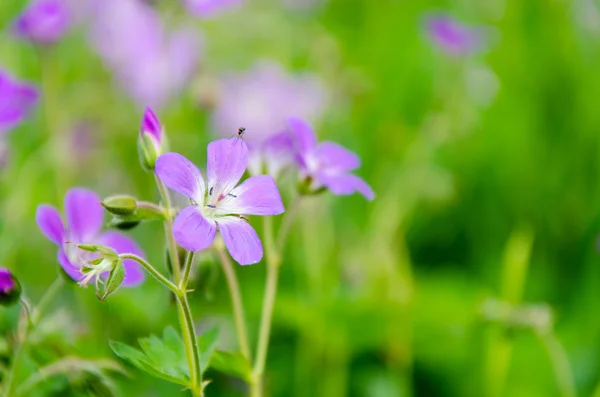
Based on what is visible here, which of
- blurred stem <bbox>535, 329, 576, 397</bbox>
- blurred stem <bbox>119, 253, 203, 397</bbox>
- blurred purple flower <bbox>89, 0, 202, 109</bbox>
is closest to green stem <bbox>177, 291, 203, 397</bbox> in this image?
blurred stem <bbox>119, 253, 203, 397</bbox>

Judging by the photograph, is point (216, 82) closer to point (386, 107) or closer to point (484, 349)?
point (386, 107)

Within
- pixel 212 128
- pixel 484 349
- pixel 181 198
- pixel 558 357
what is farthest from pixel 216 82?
pixel 558 357

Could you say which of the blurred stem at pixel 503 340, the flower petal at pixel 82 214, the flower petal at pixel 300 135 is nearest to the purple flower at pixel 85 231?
the flower petal at pixel 82 214

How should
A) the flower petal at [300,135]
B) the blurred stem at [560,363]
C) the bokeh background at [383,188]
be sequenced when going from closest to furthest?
the flower petal at [300,135] → the blurred stem at [560,363] → the bokeh background at [383,188]

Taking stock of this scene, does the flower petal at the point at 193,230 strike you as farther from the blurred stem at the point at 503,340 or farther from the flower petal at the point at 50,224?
the blurred stem at the point at 503,340

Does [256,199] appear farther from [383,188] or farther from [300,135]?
[383,188]

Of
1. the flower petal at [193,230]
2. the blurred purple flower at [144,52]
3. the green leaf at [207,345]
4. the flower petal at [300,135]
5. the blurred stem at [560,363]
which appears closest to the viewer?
the flower petal at [193,230]

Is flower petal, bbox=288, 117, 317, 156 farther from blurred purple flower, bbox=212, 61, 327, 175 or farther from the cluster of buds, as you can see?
blurred purple flower, bbox=212, 61, 327, 175

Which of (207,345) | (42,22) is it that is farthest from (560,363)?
(42,22)
